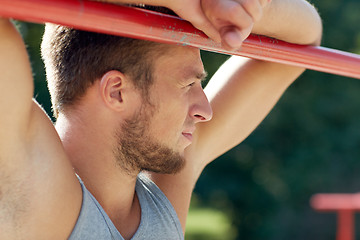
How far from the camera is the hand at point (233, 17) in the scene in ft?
4.11

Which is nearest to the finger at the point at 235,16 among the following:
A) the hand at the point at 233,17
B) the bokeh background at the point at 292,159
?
the hand at the point at 233,17

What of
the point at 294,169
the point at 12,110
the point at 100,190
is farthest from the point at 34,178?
the point at 294,169

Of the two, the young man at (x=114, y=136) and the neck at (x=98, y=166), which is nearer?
the young man at (x=114, y=136)

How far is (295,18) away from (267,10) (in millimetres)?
181

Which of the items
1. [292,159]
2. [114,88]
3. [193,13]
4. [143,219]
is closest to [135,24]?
[193,13]

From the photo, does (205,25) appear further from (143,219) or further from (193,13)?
(143,219)

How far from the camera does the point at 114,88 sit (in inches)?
67.6

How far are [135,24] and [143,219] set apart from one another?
2.29 feet

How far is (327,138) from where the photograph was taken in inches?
354

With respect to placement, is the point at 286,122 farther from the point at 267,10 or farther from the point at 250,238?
the point at 267,10

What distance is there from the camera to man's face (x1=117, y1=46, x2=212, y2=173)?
1.74m

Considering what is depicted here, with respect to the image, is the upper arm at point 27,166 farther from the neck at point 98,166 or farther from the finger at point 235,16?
the finger at point 235,16

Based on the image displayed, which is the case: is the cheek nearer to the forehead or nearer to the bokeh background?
the forehead

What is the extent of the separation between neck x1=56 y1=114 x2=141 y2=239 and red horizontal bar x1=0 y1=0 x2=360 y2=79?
0.46 meters
